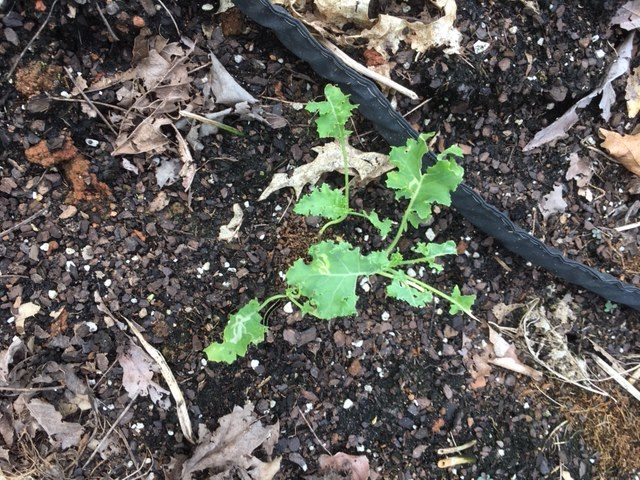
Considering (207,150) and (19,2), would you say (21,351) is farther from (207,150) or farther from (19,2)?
(19,2)

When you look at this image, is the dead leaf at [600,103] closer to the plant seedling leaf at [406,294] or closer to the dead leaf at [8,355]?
the plant seedling leaf at [406,294]

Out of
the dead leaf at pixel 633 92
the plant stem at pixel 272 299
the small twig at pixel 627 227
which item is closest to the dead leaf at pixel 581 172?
the small twig at pixel 627 227

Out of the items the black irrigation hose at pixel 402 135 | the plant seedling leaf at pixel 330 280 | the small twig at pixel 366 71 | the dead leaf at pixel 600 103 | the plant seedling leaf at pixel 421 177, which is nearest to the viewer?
the plant seedling leaf at pixel 330 280

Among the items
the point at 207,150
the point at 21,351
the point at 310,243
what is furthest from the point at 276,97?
the point at 21,351

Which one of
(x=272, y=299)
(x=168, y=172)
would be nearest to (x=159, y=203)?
(x=168, y=172)

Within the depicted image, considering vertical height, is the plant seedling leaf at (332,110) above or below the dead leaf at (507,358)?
above

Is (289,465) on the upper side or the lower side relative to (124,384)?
lower
